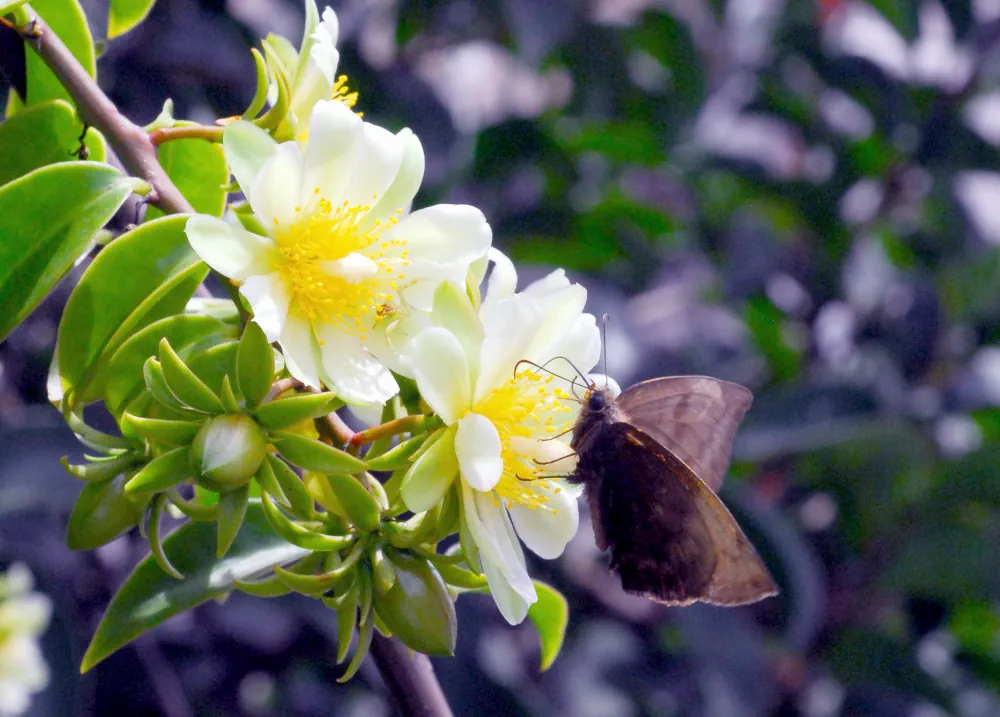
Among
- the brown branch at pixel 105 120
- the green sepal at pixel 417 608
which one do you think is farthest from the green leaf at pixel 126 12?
the green sepal at pixel 417 608

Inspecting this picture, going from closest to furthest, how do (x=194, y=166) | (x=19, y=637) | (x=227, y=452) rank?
(x=227, y=452), (x=194, y=166), (x=19, y=637)

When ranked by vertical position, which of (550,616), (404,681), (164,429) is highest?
(164,429)

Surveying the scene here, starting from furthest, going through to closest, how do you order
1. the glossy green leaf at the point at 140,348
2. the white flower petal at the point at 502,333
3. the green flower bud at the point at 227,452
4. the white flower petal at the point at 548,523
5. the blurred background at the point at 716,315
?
the blurred background at the point at 716,315 < the white flower petal at the point at 548,523 < the white flower petal at the point at 502,333 < the glossy green leaf at the point at 140,348 < the green flower bud at the point at 227,452

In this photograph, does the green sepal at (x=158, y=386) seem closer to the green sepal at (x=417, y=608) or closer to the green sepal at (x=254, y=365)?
the green sepal at (x=254, y=365)

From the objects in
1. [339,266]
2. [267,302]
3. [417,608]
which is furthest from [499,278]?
[417,608]

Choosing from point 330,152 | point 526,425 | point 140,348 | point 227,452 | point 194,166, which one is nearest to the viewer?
point 227,452

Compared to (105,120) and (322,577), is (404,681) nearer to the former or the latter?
(322,577)
